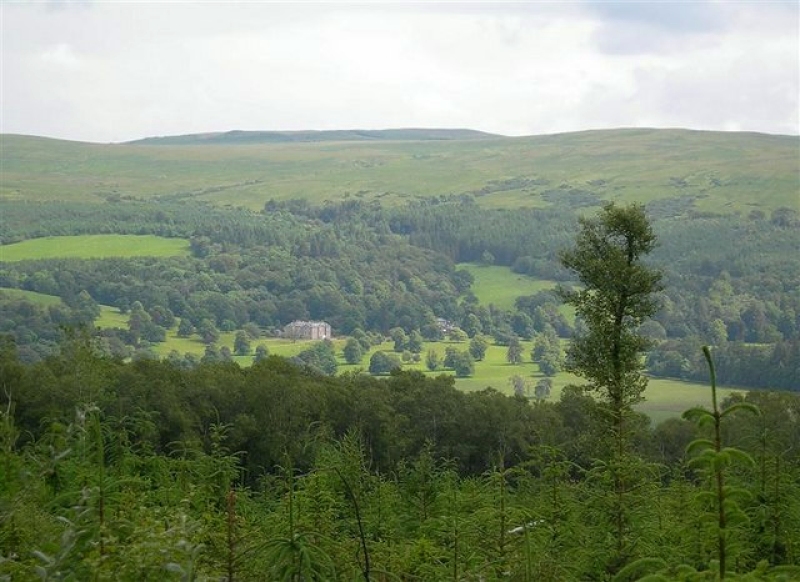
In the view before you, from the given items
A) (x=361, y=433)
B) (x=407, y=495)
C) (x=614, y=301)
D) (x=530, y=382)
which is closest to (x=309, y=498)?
(x=407, y=495)

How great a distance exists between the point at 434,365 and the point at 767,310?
52.3 meters

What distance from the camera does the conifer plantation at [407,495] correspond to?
7.18 meters

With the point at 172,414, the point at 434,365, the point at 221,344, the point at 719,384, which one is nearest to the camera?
the point at 172,414

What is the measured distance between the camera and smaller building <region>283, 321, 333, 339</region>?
166m

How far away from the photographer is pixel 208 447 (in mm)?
44406

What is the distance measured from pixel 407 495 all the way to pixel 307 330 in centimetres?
14688

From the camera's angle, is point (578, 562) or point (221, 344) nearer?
point (578, 562)

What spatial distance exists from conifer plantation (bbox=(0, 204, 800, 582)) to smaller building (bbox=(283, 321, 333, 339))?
11857 centimetres

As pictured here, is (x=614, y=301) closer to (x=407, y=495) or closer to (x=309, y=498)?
(x=407, y=495)

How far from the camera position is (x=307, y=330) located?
552 feet

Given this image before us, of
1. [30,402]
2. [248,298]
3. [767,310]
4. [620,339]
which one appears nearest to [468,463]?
[30,402]

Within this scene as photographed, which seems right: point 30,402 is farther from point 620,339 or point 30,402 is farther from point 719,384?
point 719,384

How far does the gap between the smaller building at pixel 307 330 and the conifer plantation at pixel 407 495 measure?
118568mm

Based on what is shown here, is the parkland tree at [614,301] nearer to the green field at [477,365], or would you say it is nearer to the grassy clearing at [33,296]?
the green field at [477,365]
